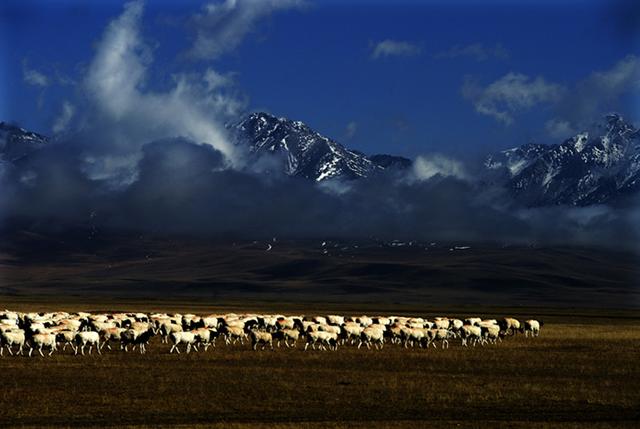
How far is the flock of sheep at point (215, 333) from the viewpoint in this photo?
128 ft

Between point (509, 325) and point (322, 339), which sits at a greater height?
point (509, 325)

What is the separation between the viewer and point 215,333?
4219 centimetres

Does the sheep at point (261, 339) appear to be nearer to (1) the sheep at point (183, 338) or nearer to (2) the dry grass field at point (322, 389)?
(2) the dry grass field at point (322, 389)

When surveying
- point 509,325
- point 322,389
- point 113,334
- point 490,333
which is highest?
point 509,325

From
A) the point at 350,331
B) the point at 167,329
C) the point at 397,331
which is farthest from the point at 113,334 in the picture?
the point at 397,331

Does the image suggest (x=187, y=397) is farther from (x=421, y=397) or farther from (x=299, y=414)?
(x=421, y=397)

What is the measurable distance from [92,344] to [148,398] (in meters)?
15.1

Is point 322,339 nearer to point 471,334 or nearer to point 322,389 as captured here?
point 471,334

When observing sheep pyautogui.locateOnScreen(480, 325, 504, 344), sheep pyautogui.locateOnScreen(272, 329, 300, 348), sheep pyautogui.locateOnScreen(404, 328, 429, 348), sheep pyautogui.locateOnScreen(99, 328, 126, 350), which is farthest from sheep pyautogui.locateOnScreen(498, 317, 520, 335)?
sheep pyautogui.locateOnScreen(99, 328, 126, 350)

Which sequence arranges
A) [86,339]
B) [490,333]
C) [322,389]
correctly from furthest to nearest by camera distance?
[490,333] < [86,339] < [322,389]

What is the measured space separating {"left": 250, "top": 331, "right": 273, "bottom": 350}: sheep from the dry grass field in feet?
5.40

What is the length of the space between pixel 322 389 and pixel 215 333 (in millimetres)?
15464

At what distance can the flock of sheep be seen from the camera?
3891 cm

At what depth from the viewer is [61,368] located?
3206 centimetres
